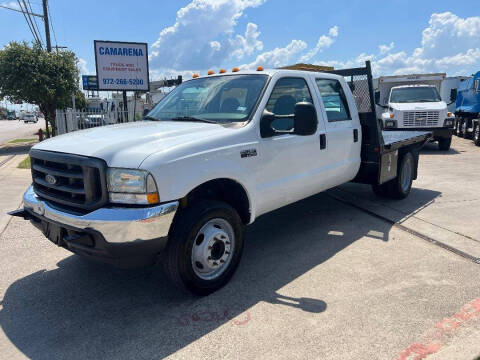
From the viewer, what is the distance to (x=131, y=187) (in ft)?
9.58

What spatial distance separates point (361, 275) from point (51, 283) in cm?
302

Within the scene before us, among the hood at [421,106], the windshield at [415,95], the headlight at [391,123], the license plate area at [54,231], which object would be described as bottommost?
the license plate area at [54,231]

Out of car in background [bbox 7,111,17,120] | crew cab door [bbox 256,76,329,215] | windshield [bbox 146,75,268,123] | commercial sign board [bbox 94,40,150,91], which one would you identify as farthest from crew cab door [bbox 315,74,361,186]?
car in background [bbox 7,111,17,120]

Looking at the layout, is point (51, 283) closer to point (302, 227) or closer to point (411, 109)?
point (302, 227)

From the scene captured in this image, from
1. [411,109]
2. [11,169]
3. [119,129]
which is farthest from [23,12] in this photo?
[119,129]

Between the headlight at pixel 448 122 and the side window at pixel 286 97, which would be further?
the headlight at pixel 448 122

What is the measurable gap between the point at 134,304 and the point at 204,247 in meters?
0.79

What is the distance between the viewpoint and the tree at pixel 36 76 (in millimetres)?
16422

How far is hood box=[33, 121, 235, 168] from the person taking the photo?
2973mm

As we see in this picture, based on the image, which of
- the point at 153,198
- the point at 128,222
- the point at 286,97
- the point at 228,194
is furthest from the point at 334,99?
the point at 128,222

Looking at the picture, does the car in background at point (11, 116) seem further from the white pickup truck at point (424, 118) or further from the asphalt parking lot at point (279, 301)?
the asphalt parking lot at point (279, 301)

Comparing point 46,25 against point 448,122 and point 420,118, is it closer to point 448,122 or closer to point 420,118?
point 420,118

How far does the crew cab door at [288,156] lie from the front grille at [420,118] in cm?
972

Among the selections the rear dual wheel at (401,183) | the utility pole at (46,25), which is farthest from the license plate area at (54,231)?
the utility pole at (46,25)
